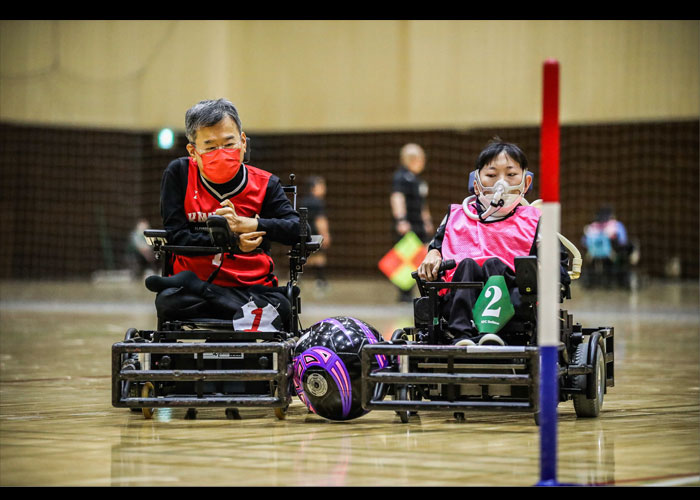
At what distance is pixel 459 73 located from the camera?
1541 centimetres

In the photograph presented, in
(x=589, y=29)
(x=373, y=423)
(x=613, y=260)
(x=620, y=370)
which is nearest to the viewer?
(x=373, y=423)

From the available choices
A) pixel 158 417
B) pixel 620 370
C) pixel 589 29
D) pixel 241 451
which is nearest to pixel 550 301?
pixel 241 451

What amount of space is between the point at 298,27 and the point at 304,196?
6.23 m

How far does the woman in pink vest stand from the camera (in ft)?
14.6

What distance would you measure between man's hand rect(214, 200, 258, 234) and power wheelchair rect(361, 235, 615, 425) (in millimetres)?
700

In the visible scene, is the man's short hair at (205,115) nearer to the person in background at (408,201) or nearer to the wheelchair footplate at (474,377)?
the wheelchair footplate at (474,377)

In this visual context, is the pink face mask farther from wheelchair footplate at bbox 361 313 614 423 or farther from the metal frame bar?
wheelchair footplate at bbox 361 313 614 423

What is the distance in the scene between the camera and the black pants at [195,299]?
457 cm

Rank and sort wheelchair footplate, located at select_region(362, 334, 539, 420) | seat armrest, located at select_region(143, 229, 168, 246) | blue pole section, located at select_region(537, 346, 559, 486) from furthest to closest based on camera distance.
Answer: seat armrest, located at select_region(143, 229, 168, 246) < wheelchair footplate, located at select_region(362, 334, 539, 420) < blue pole section, located at select_region(537, 346, 559, 486)

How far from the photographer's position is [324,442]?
3846 mm

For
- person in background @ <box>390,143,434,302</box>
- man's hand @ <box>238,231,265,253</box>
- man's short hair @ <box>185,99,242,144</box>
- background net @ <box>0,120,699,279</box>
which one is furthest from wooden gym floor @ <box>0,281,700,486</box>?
background net @ <box>0,120,699,279</box>

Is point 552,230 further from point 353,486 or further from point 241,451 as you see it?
point 241,451

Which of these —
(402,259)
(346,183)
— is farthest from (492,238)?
(346,183)
